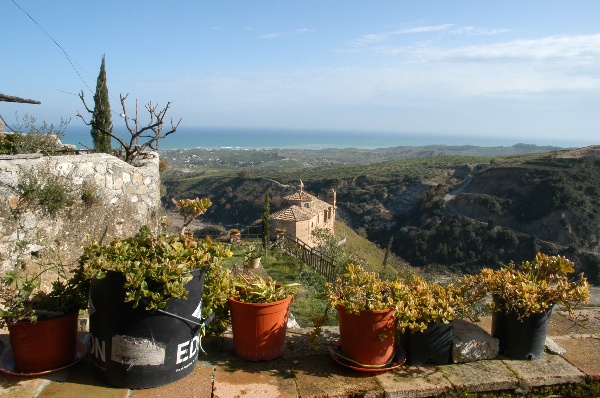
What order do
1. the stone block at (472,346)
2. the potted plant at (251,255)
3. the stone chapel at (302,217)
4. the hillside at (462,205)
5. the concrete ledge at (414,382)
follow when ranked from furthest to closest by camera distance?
1. the hillside at (462,205)
2. the stone chapel at (302,217)
3. the potted plant at (251,255)
4. the stone block at (472,346)
5. the concrete ledge at (414,382)

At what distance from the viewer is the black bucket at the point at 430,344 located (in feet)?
9.84

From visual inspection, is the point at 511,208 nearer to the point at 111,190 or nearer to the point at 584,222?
the point at 584,222

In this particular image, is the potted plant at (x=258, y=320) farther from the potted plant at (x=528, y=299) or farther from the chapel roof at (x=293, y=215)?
the chapel roof at (x=293, y=215)

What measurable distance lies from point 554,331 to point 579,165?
57.0 metres

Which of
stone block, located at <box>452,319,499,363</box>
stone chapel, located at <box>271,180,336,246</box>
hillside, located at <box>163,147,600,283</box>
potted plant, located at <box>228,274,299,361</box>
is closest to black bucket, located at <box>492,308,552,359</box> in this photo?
stone block, located at <box>452,319,499,363</box>

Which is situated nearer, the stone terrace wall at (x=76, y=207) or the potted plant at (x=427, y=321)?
the potted plant at (x=427, y=321)

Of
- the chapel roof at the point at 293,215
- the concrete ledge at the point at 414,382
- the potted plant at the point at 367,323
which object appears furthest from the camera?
the chapel roof at the point at 293,215

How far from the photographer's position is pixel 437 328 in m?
3.00

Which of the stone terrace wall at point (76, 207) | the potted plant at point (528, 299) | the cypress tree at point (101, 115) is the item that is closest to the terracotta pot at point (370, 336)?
the potted plant at point (528, 299)

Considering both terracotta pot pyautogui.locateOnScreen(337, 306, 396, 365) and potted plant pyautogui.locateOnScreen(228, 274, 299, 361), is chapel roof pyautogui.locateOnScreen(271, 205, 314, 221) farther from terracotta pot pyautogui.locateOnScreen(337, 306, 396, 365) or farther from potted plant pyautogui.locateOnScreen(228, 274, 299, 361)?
terracotta pot pyautogui.locateOnScreen(337, 306, 396, 365)

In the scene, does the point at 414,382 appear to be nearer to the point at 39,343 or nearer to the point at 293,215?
the point at 39,343

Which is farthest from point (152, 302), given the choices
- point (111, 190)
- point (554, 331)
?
point (554, 331)

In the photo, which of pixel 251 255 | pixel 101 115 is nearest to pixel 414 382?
pixel 251 255

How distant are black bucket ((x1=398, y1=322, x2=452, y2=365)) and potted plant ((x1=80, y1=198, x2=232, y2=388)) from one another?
140 centimetres
